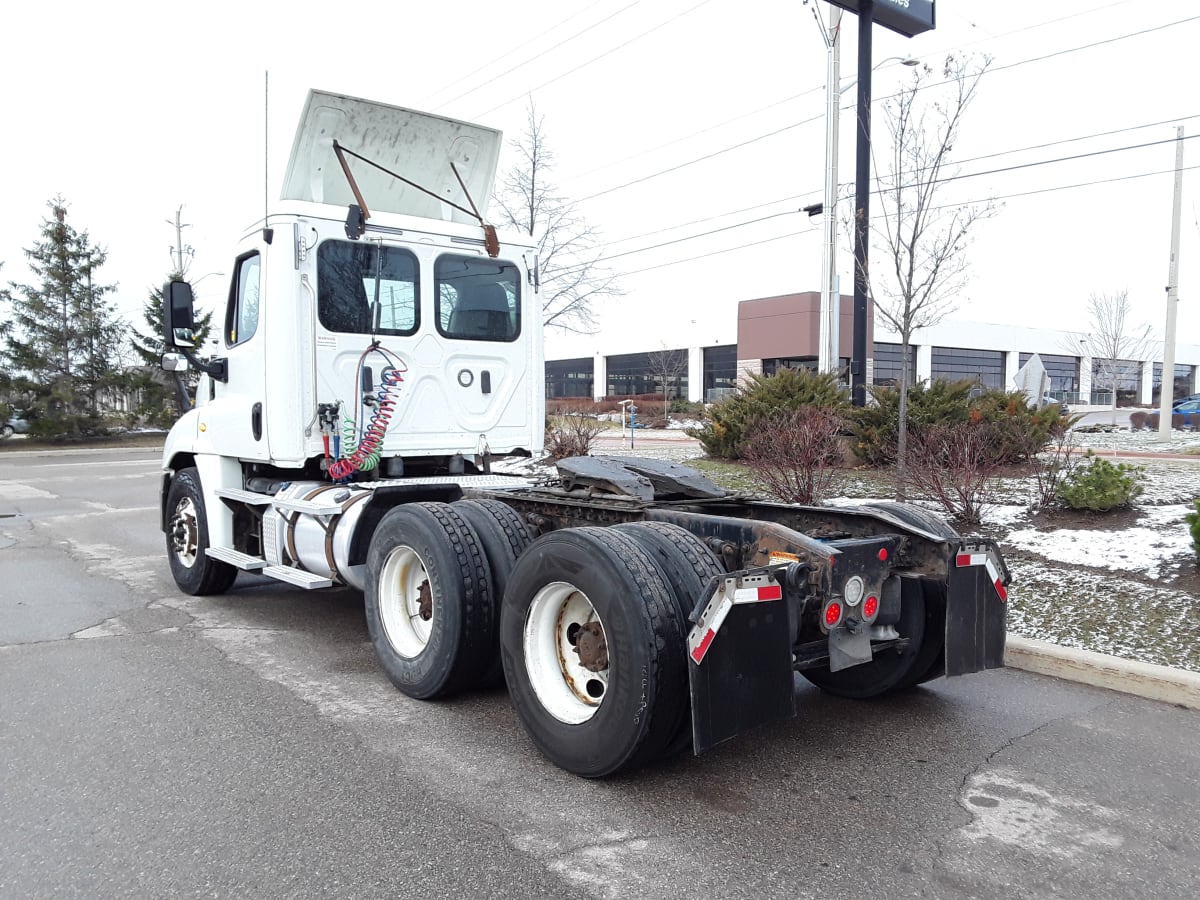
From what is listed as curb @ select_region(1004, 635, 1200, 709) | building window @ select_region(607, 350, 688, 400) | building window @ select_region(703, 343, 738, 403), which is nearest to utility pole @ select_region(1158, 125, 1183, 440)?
curb @ select_region(1004, 635, 1200, 709)

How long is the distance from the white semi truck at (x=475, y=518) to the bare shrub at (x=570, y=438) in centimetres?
717

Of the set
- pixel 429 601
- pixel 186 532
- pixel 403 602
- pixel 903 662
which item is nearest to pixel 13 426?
pixel 186 532

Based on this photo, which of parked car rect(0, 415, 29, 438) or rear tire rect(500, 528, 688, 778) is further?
parked car rect(0, 415, 29, 438)

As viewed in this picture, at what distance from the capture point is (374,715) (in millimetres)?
4621

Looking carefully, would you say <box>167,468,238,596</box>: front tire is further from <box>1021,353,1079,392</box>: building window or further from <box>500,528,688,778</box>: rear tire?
<box>1021,353,1079,392</box>: building window

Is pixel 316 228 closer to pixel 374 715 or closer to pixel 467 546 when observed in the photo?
pixel 467 546

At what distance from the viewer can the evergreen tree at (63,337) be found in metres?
34.1

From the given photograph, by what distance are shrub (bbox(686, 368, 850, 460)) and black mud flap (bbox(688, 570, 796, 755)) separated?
9.80 metres

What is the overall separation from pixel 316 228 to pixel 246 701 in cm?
319

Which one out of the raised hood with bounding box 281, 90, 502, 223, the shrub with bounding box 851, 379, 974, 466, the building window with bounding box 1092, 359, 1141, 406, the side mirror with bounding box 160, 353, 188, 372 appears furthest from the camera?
the building window with bounding box 1092, 359, 1141, 406

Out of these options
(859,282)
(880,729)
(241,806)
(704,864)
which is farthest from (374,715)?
(859,282)

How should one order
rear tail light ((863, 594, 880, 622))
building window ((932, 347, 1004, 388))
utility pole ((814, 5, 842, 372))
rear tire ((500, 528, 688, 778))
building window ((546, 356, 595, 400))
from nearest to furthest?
rear tire ((500, 528, 688, 778)) → rear tail light ((863, 594, 880, 622)) → utility pole ((814, 5, 842, 372)) → building window ((932, 347, 1004, 388)) → building window ((546, 356, 595, 400))

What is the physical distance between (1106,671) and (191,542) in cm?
696

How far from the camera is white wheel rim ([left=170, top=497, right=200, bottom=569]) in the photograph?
736cm
